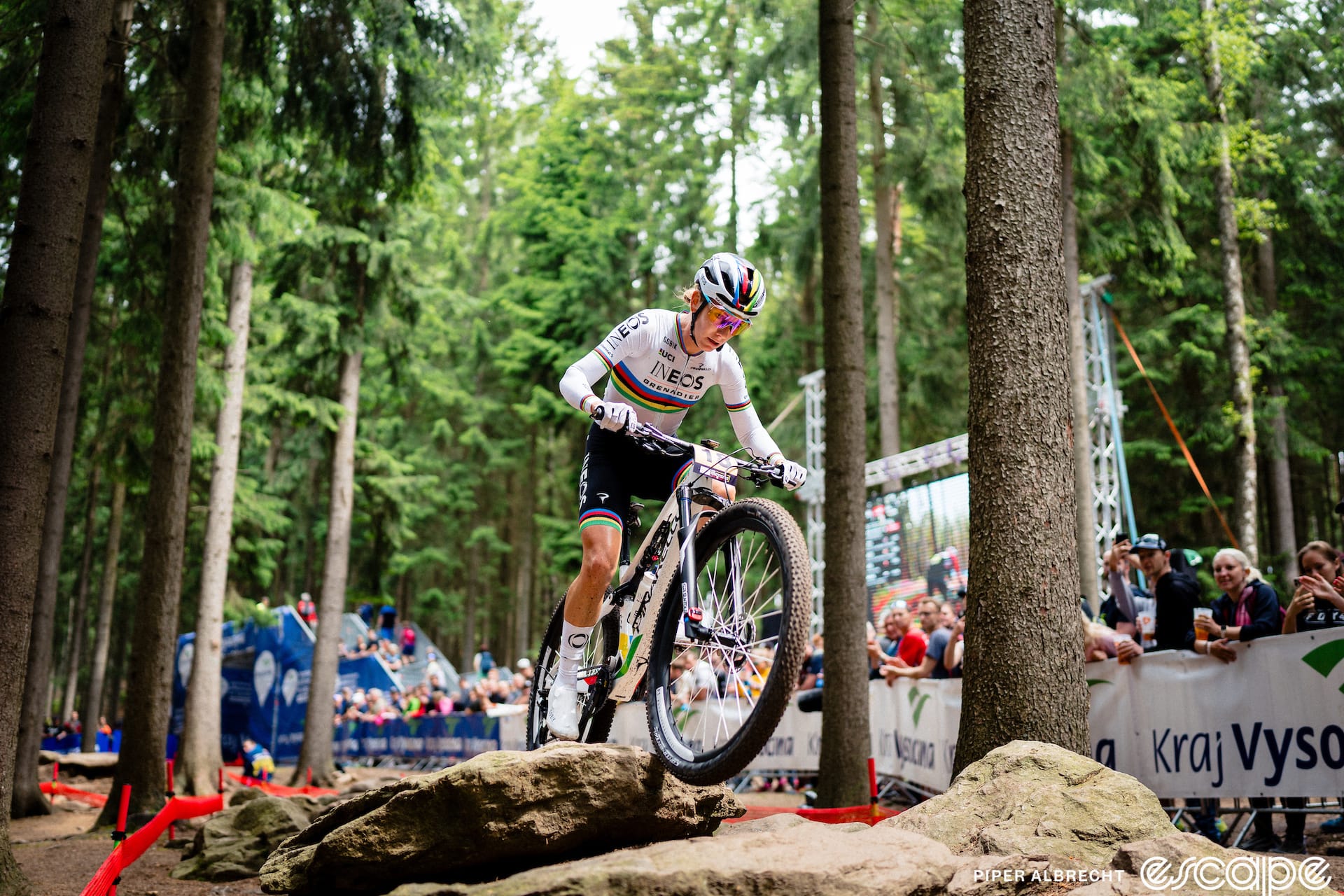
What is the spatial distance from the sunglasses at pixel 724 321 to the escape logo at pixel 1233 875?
2765 mm

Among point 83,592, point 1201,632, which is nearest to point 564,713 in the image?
point 1201,632

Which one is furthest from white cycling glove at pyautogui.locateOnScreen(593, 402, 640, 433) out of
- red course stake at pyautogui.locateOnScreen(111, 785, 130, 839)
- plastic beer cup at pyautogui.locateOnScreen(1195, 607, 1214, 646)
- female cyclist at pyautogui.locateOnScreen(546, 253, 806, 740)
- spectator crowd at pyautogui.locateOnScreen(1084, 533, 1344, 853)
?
red course stake at pyautogui.locateOnScreen(111, 785, 130, 839)

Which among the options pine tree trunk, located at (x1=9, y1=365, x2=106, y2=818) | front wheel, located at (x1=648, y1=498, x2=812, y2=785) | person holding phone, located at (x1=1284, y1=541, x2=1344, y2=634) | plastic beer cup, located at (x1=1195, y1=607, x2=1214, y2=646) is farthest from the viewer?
pine tree trunk, located at (x1=9, y1=365, x2=106, y2=818)

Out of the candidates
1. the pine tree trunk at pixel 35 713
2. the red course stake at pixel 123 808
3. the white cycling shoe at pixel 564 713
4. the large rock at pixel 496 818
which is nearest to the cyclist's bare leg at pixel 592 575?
the white cycling shoe at pixel 564 713

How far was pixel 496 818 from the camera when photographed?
4.57 meters

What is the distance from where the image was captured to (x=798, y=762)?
41.7ft

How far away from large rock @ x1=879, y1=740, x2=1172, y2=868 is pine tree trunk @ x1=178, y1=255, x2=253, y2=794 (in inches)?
486

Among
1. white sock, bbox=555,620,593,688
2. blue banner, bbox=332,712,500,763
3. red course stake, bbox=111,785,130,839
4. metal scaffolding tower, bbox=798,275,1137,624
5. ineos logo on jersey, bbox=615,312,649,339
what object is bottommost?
blue banner, bbox=332,712,500,763

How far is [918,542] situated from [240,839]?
1344cm

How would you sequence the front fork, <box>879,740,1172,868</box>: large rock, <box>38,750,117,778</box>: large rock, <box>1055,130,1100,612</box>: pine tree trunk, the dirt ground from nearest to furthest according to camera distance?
<box>879,740,1172,868</box>: large rock < the front fork < the dirt ground < <box>1055,130,1100,612</box>: pine tree trunk < <box>38,750,117,778</box>: large rock

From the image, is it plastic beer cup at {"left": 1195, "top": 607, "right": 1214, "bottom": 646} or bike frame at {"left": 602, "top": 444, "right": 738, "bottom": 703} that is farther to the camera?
plastic beer cup at {"left": 1195, "top": 607, "right": 1214, "bottom": 646}

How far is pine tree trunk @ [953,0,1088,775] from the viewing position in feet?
18.1

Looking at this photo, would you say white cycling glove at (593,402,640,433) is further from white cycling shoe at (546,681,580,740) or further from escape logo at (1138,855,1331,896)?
escape logo at (1138,855,1331,896)

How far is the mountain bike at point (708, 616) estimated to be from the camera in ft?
14.1
